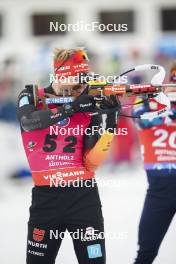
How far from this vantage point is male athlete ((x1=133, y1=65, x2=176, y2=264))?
15.6 feet

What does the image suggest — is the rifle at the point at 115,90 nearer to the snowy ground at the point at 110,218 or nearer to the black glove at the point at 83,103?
the black glove at the point at 83,103

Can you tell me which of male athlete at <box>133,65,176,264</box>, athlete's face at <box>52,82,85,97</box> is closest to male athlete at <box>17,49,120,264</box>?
athlete's face at <box>52,82,85,97</box>

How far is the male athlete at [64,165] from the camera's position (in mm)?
3980

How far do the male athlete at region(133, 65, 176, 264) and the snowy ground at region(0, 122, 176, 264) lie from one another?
0.85 ft

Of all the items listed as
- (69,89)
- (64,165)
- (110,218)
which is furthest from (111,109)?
(110,218)

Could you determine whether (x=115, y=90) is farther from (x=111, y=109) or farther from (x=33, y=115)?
(x=33, y=115)

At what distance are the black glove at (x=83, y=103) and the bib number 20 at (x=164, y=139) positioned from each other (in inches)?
43.8

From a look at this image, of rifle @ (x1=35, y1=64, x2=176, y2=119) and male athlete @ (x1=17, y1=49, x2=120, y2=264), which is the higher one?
rifle @ (x1=35, y1=64, x2=176, y2=119)

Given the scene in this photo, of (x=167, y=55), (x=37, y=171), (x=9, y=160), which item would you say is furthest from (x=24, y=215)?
(x=167, y=55)

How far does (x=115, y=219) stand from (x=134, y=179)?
130 inches

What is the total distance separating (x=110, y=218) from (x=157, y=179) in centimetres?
236

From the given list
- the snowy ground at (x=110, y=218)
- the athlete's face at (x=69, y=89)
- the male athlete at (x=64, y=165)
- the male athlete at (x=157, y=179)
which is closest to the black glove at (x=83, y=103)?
the male athlete at (x=64, y=165)

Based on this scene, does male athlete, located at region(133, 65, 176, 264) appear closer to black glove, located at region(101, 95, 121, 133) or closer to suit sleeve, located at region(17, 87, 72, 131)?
black glove, located at region(101, 95, 121, 133)

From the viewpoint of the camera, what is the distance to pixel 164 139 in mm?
4926
